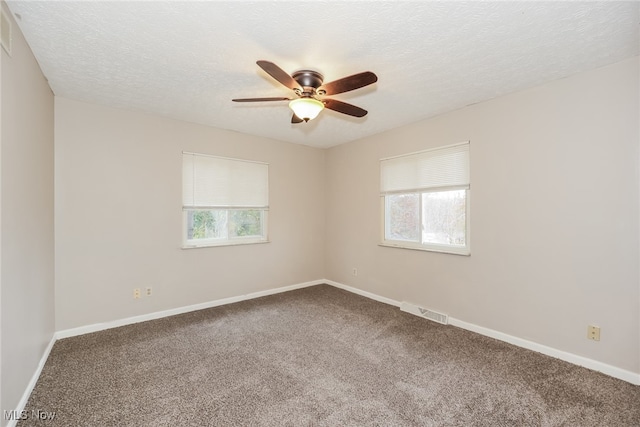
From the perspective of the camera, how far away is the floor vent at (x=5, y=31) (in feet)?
5.29

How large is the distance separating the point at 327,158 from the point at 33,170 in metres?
3.86

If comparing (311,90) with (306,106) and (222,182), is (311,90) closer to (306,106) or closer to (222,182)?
(306,106)

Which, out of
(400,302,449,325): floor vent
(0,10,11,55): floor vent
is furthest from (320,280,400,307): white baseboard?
(0,10,11,55): floor vent

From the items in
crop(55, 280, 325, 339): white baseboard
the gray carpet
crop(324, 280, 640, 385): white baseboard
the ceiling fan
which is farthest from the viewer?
crop(55, 280, 325, 339): white baseboard

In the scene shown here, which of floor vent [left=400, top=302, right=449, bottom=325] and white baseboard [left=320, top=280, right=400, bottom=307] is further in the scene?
white baseboard [left=320, top=280, right=400, bottom=307]

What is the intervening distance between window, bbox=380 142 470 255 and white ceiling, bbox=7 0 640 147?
0.80 metres

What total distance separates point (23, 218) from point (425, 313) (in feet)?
12.9

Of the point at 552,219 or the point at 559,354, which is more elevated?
the point at 552,219

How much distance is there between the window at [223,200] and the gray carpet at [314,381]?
1249 millimetres

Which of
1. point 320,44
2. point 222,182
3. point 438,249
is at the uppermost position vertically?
point 320,44

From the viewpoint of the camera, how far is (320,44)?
80.7 inches

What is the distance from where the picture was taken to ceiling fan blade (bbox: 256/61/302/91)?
69.4 inches
